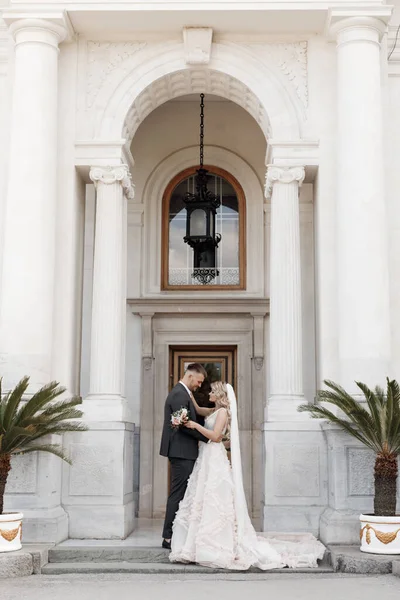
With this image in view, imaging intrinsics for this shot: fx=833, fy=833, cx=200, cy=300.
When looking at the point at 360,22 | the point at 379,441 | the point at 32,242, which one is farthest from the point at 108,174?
the point at 379,441

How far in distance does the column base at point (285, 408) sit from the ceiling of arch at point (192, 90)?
3.67m

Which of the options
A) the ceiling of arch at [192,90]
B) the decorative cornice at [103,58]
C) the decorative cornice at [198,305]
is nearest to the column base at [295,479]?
the decorative cornice at [198,305]

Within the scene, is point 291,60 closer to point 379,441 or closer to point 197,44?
point 197,44

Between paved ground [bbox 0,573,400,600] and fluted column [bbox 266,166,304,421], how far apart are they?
8.46 ft

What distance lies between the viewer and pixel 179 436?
9266 mm

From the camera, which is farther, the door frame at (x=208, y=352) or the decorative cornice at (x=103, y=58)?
the door frame at (x=208, y=352)

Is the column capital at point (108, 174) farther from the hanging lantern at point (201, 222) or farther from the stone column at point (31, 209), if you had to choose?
the hanging lantern at point (201, 222)

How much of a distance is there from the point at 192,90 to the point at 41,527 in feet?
20.7

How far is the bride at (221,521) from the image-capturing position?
842 centimetres

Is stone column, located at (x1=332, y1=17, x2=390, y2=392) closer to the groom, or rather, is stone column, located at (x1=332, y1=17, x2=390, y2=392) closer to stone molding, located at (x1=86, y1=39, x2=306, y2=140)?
stone molding, located at (x1=86, y1=39, x2=306, y2=140)

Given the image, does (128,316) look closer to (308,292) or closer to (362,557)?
(308,292)

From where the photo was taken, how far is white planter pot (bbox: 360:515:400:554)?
8.51m

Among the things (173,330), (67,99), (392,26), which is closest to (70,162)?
(67,99)

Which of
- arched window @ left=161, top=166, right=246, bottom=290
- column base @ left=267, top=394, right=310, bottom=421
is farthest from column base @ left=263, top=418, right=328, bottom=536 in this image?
arched window @ left=161, top=166, right=246, bottom=290
